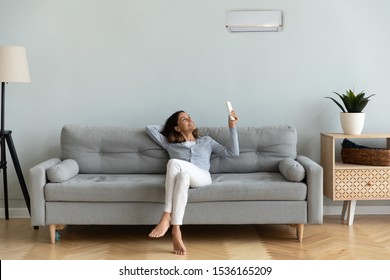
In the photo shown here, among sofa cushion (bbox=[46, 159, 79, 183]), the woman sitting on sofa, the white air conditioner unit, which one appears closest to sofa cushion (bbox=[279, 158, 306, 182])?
the woman sitting on sofa

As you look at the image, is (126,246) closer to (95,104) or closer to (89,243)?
(89,243)

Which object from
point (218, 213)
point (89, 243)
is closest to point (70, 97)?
point (89, 243)

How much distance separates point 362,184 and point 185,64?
5.75 feet

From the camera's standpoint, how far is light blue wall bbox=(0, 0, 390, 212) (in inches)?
195

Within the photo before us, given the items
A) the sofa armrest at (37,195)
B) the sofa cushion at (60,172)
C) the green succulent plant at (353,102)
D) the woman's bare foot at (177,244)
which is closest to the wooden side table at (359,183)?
the green succulent plant at (353,102)

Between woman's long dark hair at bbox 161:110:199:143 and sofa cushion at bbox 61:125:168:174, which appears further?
sofa cushion at bbox 61:125:168:174

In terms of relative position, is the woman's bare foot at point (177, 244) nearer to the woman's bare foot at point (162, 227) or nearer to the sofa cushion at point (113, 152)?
the woman's bare foot at point (162, 227)

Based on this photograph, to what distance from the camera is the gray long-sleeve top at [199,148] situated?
4.37 m

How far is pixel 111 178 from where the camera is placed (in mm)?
4363

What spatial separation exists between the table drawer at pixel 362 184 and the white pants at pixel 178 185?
3.83 ft

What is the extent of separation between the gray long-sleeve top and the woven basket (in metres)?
0.98

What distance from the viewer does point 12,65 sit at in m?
4.51

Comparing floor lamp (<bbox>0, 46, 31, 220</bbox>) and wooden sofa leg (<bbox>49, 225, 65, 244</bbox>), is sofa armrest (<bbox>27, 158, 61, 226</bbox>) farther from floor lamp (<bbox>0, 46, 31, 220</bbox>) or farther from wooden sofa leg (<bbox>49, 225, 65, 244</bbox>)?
floor lamp (<bbox>0, 46, 31, 220</bbox>)

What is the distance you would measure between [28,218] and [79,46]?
1.53 meters
